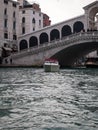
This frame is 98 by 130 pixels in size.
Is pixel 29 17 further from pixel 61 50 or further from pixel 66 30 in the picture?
pixel 61 50

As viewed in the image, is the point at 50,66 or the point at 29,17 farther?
the point at 29,17

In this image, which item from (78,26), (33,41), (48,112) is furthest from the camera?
(33,41)

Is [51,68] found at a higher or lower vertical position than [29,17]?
lower

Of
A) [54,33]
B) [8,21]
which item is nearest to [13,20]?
[8,21]

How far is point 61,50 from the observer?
183ft

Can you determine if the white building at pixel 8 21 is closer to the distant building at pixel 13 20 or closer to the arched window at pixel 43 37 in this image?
the distant building at pixel 13 20

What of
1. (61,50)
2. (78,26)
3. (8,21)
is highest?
(8,21)

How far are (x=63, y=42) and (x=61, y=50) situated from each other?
4.86 ft

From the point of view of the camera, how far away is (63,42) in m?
54.8

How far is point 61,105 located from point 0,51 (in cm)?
4850

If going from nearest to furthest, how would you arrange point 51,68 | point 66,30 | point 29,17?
point 51,68, point 66,30, point 29,17

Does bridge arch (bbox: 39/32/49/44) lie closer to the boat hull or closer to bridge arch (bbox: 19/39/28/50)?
bridge arch (bbox: 19/39/28/50)

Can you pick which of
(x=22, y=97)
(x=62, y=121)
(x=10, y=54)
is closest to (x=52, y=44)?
(x=10, y=54)

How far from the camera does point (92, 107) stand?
1302 centimetres
